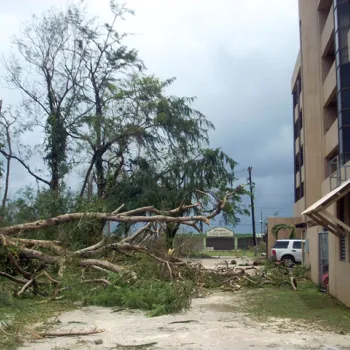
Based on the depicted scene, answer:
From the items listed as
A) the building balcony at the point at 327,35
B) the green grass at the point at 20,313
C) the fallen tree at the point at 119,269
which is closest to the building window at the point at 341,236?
the fallen tree at the point at 119,269

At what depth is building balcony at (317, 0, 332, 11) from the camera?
2769cm

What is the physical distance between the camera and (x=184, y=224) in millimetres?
17016

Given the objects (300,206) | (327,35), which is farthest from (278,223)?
(327,35)

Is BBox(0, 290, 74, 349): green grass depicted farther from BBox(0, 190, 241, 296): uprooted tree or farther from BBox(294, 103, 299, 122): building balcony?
BBox(294, 103, 299, 122): building balcony

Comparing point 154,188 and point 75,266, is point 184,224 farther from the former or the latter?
point 154,188

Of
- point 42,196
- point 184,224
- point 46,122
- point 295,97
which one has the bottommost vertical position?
point 184,224

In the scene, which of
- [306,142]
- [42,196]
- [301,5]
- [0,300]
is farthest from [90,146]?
[0,300]

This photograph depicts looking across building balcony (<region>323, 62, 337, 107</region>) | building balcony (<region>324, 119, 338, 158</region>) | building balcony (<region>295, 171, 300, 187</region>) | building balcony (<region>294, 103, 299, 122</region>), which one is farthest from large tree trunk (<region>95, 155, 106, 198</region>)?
building balcony (<region>294, 103, 299, 122</region>)

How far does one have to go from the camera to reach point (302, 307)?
456 inches

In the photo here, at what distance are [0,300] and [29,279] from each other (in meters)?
2.54

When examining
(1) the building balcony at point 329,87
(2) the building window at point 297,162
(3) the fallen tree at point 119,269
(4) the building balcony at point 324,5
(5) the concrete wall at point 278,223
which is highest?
(4) the building balcony at point 324,5

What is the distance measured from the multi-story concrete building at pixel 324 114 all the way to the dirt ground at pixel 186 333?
3678 mm

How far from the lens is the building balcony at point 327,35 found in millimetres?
25747

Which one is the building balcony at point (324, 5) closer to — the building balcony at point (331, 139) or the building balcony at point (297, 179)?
the building balcony at point (331, 139)
